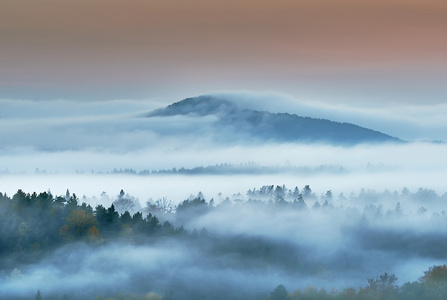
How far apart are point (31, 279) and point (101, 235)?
25.2 m

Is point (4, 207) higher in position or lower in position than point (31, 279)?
higher

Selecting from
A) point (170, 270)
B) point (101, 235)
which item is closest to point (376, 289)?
point (170, 270)

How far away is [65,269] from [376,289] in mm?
52193

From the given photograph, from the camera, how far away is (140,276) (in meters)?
189

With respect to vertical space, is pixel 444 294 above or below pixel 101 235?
below

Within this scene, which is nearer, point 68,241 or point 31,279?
point 31,279

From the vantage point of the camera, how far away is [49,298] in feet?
542

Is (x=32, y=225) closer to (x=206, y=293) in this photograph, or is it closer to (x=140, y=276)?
(x=140, y=276)

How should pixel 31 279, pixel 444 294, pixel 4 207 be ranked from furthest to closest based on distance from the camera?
pixel 4 207 → pixel 31 279 → pixel 444 294

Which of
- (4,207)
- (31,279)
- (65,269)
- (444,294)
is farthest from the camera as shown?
(4,207)

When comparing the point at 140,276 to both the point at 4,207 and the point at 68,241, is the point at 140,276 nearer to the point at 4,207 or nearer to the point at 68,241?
the point at 68,241

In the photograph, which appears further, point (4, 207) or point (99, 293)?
point (4, 207)

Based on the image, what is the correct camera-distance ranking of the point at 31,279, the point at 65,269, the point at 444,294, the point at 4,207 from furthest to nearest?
1. the point at 4,207
2. the point at 65,269
3. the point at 31,279
4. the point at 444,294

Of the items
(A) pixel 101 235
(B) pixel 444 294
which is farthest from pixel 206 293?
(B) pixel 444 294
